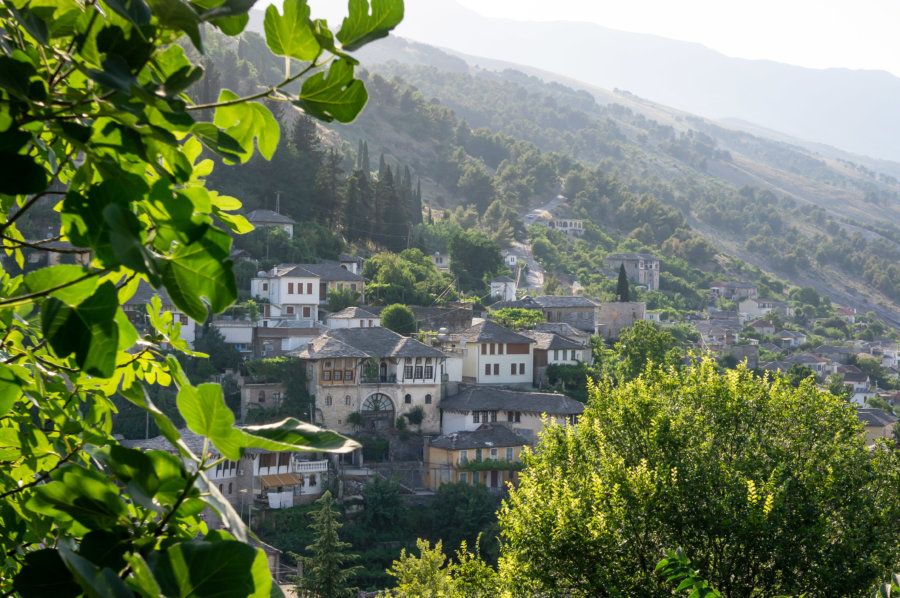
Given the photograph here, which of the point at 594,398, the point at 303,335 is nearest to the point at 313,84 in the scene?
the point at 594,398

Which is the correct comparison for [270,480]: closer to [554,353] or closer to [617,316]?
[554,353]

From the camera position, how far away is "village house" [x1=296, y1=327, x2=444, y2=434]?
1085 inches

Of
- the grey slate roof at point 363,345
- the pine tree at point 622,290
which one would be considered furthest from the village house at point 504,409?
the pine tree at point 622,290

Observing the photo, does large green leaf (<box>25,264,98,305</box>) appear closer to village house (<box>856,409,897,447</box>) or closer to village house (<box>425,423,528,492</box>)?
village house (<box>425,423,528,492</box>)

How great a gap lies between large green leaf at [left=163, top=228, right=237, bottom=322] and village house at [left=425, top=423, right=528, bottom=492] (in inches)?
1000

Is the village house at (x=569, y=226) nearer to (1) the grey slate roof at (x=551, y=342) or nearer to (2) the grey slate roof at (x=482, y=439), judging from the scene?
(1) the grey slate roof at (x=551, y=342)

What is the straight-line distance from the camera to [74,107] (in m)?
1.01

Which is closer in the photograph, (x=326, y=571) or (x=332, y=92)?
(x=332, y=92)

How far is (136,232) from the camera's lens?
0.85m

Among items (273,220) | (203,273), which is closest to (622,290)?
(273,220)

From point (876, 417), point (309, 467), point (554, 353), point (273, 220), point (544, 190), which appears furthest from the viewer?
point (544, 190)

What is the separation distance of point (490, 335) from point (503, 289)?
13.7 metres

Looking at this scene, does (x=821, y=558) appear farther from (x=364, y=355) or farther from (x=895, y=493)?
(x=364, y=355)

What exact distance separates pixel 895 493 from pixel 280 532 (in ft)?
54.0
